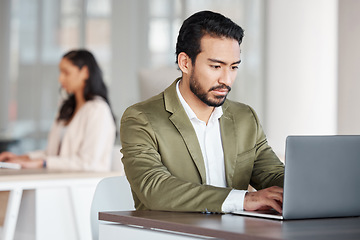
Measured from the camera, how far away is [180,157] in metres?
2.04

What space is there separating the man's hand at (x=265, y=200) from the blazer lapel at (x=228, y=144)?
0.39 meters

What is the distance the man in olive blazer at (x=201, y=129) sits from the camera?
2016mm

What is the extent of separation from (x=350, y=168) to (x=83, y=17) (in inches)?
215

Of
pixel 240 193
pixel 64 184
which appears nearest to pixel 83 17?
pixel 64 184

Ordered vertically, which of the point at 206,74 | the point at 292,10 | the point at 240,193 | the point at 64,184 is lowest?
the point at 64,184

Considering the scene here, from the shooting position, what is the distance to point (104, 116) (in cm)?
396

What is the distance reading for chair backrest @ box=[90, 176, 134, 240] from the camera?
2.09m

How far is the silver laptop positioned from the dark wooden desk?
3 centimetres

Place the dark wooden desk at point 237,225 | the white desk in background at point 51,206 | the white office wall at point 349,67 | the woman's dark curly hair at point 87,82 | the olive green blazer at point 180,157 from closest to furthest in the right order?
the dark wooden desk at point 237,225
the olive green blazer at point 180,157
the white desk in background at point 51,206
the white office wall at point 349,67
the woman's dark curly hair at point 87,82

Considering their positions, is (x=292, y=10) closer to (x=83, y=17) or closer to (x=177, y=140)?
(x=83, y=17)

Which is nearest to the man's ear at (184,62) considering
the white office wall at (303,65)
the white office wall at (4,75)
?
the white office wall at (303,65)

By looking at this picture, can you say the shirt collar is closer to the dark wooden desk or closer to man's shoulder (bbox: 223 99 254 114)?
man's shoulder (bbox: 223 99 254 114)

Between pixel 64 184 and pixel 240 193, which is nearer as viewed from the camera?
pixel 240 193

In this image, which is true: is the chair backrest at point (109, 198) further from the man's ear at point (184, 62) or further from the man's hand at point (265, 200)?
the man's hand at point (265, 200)
